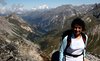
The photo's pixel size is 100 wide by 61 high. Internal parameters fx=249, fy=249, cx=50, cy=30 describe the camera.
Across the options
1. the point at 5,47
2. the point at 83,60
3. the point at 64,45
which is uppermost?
the point at 64,45

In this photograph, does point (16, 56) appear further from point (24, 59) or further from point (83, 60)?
point (83, 60)

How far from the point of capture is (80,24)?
14.2 m

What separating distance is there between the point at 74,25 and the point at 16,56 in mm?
10620

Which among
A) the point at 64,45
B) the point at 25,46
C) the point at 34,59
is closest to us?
the point at 64,45

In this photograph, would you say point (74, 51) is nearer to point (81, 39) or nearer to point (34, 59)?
point (81, 39)

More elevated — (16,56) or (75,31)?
(75,31)

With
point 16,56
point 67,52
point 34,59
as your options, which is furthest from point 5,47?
point 67,52

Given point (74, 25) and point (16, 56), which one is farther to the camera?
point (16, 56)

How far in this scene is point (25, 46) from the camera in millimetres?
27484

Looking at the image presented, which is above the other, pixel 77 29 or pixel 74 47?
pixel 77 29

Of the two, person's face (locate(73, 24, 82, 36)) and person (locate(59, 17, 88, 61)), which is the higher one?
person's face (locate(73, 24, 82, 36))

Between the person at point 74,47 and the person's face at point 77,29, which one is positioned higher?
the person's face at point 77,29

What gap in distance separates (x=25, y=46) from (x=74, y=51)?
558 inches

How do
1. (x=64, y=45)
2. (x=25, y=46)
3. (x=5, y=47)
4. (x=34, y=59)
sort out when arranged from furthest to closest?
(x=25, y=46), (x=34, y=59), (x=5, y=47), (x=64, y=45)
